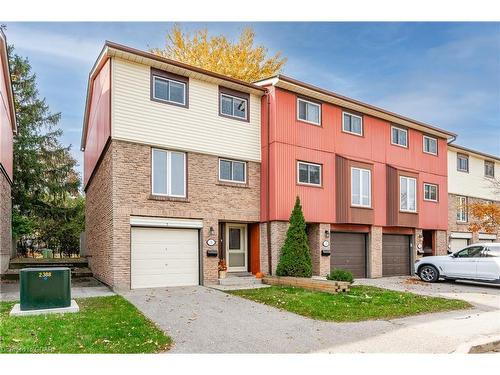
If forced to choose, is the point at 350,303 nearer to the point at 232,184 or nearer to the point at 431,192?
the point at 232,184

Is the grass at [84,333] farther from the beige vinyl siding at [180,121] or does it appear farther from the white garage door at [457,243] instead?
the white garage door at [457,243]

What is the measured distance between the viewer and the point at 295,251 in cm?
1555

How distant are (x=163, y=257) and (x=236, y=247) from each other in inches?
143

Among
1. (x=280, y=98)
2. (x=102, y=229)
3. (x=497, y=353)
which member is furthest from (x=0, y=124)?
(x=497, y=353)

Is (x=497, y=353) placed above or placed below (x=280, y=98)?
below

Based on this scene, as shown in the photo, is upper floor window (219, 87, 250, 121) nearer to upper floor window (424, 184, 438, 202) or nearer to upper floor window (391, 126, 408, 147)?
upper floor window (391, 126, 408, 147)

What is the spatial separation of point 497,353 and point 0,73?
54.9 ft

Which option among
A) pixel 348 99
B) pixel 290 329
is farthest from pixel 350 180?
pixel 290 329

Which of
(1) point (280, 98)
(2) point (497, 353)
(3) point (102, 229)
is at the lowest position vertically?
(2) point (497, 353)

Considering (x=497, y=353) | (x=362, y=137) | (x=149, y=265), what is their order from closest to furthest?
(x=497, y=353) → (x=149, y=265) → (x=362, y=137)

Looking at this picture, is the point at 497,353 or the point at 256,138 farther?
the point at 256,138

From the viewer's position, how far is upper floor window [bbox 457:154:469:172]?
26828mm

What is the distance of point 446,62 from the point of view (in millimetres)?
13062

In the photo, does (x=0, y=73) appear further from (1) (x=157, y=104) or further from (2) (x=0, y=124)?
(1) (x=157, y=104)
